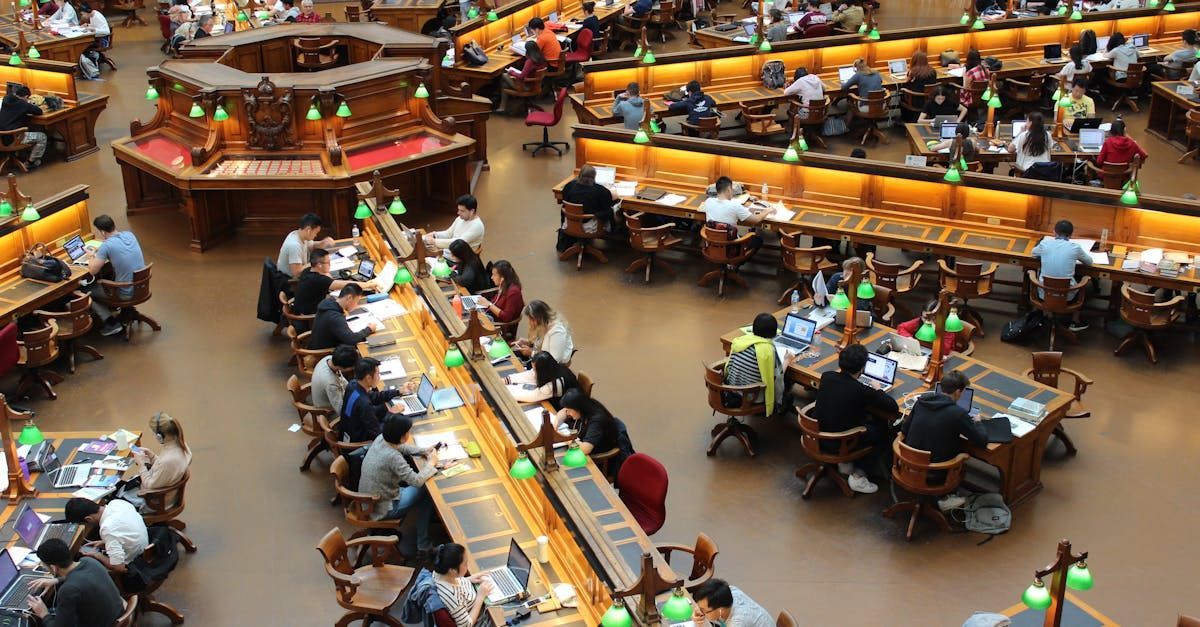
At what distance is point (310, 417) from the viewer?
33.7 feet

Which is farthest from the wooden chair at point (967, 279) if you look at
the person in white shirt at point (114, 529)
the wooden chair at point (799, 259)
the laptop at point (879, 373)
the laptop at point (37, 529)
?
the laptop at point (37, 529)

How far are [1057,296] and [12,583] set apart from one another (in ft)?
29.1

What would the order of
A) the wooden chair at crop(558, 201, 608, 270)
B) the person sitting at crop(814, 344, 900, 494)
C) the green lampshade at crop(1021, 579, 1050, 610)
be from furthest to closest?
the wooden chair at crop(558, 201, 608, 270) → the person sitting at crop(814, 344, 900, 494) → the green lampshade at crop(1021, 579, 1050, 610)

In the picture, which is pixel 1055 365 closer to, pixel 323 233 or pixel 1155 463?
pixel 1155 463

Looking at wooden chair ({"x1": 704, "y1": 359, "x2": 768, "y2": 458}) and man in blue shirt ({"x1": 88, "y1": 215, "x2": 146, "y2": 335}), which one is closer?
wooden chair ({"x1": 704, "y1": 359, "x2": 768, "y2": 458})

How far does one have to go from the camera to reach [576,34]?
67.2 ft

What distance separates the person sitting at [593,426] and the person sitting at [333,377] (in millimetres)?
1751

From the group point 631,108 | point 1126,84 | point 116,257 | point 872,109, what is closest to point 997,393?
point 631,108

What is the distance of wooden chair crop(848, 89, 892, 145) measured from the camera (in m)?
17.0

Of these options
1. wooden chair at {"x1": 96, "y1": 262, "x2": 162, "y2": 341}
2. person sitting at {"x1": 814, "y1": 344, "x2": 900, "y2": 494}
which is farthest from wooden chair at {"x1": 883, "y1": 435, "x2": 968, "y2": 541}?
wooden chair at {"x1": 96, "y1": 262, "x2": 162, "y2": 341}

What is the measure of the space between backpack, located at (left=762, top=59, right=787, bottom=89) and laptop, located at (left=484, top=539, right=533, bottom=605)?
36.5ft

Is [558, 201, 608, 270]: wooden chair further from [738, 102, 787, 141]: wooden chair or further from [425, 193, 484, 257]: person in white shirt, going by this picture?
[738, 102, 787, 141]: wooden chair

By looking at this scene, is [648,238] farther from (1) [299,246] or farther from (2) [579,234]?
(1) [299,246]

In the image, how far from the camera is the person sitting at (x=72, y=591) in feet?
24.8
